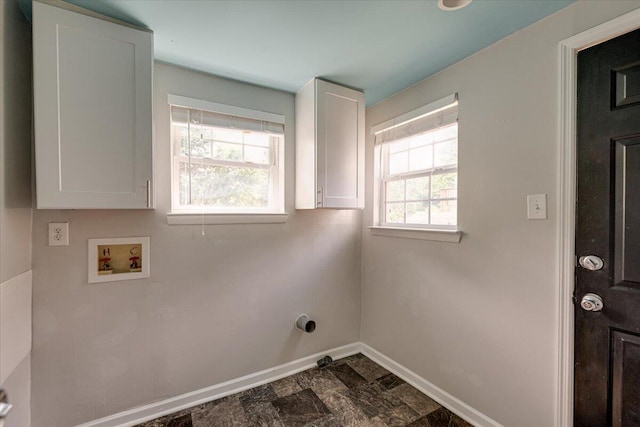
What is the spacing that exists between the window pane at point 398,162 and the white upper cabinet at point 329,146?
12.4 inches

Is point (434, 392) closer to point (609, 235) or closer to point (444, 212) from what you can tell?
point (444, 212)

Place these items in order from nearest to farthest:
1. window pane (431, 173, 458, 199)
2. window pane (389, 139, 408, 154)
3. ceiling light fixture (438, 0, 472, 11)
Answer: ceiling light fixture (438, 0, 472, 11) < window pane (431, 173, 458, 199) < window pane (389, 139, 408, 154)

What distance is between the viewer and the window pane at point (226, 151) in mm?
2076

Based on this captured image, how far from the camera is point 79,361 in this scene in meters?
1.63

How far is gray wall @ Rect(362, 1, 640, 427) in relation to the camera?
4.68 feet

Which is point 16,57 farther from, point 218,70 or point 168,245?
point 168,245

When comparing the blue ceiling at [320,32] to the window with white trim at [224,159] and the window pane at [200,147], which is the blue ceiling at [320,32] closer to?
the window with white trim at [224,159]

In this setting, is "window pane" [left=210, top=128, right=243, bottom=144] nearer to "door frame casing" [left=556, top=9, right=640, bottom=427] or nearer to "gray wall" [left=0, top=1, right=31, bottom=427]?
"gray wall" [left=0, top=1, right=31, bottom=427]

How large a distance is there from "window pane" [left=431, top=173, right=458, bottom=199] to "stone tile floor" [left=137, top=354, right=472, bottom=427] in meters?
1.43

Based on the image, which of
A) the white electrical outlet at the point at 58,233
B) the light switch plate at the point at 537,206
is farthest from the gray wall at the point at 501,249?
the white electrical outlet at the point at 58,233

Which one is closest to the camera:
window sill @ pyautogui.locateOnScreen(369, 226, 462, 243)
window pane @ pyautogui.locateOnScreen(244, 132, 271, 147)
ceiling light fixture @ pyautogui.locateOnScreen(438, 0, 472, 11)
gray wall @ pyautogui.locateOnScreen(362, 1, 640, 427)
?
ceiling light fixture @ pyautogui.locateOnScreen(438, 0, 472, 11)

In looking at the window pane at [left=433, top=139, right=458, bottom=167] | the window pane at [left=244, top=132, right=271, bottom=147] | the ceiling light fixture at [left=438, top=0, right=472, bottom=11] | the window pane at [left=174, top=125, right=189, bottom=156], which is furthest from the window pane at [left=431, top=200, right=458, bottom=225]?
the window pane at [left=174, top=125, right=189, bottom=156]

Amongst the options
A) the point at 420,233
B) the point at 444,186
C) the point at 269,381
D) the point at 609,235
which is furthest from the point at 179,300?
the point at 609,235

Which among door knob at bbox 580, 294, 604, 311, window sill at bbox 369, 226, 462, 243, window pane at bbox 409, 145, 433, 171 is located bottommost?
door knob at bbox 580, 294, 604, 311
